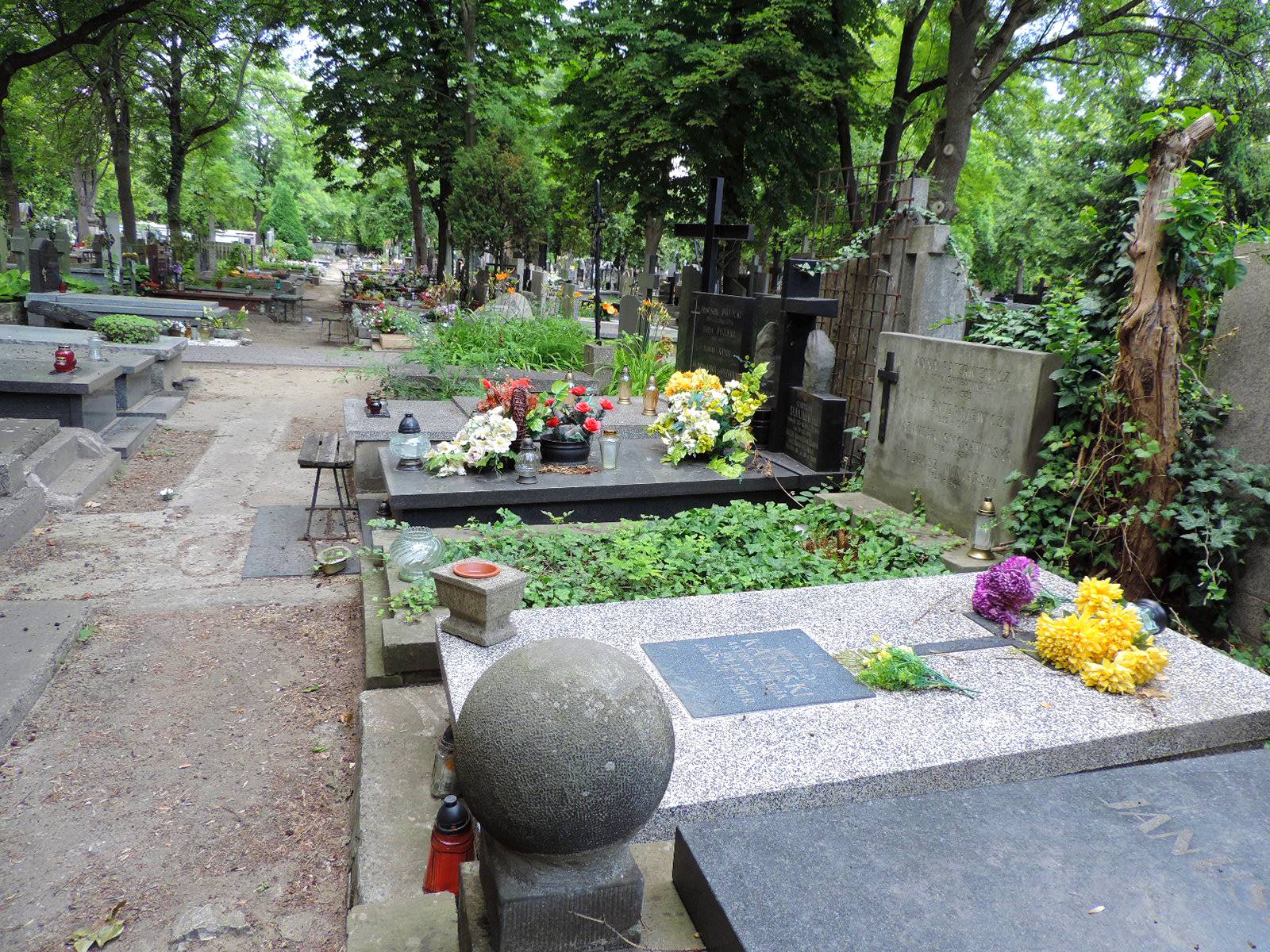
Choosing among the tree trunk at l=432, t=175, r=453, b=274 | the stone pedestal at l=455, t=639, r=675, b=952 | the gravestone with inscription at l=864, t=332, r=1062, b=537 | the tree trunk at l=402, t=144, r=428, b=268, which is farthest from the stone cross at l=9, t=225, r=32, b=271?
the stone pedestal at l=455, t=639, r=675, b=952

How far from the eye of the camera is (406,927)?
2.27 meters

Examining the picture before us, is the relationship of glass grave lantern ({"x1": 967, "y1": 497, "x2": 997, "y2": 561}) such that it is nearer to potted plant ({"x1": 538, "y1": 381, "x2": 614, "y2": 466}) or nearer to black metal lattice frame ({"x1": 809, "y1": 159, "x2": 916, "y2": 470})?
black metal lattice frame ({"x1": 809, "y1": 159, "x2": 916, "y2": 470})

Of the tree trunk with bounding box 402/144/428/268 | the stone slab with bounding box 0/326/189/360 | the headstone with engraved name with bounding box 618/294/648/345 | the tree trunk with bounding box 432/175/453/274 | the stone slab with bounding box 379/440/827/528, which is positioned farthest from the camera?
the tree trunk with bounding box 402/144/428/268

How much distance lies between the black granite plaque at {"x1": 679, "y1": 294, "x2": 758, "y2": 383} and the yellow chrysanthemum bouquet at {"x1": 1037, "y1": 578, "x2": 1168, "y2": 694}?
515 cm

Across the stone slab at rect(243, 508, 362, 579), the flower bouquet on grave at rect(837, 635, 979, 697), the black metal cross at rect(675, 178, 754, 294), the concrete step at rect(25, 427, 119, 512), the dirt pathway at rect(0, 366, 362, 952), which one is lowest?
the dirt pathway at rect(0, 366, 362, 952)

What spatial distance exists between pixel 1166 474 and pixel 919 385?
1.88 metres

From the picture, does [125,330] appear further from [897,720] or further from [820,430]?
[897,720]

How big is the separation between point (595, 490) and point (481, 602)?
10.4 feet

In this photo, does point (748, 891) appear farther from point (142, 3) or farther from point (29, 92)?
point (29, 92)

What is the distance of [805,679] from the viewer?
361cm

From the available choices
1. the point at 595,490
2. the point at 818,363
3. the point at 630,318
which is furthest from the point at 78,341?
the point at 818,363

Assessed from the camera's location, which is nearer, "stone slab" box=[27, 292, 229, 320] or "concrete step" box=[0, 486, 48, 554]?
"concrete step" box=[0, 486, 48, 554]

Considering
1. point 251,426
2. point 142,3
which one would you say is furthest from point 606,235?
point 251,426

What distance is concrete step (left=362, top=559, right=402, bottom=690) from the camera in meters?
4.38
